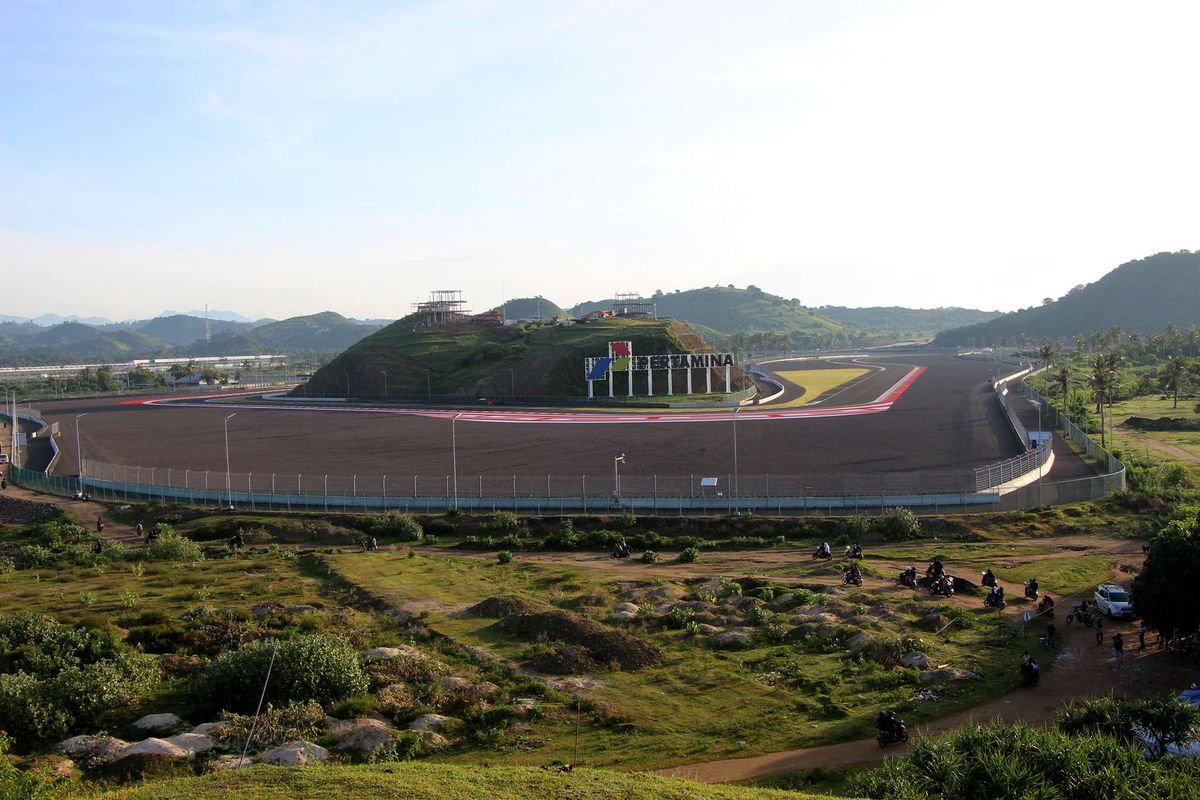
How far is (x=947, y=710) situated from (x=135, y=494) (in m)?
51.6

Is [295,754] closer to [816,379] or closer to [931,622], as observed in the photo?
[931,622]

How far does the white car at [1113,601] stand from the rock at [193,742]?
2547 centimetres

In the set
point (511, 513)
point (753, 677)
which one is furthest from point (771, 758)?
point (511, 513)

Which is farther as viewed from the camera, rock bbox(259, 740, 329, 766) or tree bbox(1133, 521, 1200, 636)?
tree bbox(1133, 521, 1200, 636)

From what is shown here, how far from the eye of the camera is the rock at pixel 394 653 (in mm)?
23531

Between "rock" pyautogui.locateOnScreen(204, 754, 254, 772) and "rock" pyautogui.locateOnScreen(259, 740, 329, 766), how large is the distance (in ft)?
1.05

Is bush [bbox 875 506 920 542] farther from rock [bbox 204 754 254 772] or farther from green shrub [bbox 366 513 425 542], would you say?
rock [bbox 204 754 254 772]

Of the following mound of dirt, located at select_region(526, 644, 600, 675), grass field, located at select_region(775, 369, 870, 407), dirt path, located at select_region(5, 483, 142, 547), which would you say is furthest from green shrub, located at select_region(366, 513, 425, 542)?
grass field, located at select_region(775, 369, 870, 407)

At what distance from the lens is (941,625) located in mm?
26750

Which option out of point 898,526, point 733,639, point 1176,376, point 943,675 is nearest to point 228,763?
point 733,639

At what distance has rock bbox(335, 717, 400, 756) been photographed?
59.7ft

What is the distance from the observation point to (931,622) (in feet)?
88.0

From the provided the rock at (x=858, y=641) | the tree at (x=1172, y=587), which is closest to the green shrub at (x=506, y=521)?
the rock at (x=858, y=641)

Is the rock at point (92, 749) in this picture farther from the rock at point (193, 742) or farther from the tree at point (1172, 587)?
the tree at point (1172, 587)
